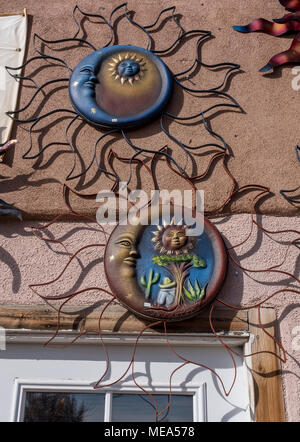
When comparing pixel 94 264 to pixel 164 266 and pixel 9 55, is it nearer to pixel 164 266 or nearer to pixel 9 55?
pixel 164 266

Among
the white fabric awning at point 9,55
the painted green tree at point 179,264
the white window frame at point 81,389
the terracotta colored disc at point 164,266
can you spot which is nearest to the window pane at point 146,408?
the white window frame at point 81,389

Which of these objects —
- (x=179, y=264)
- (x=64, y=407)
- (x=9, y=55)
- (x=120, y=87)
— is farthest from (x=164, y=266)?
(x=9, y=55)

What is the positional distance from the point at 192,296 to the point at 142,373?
0.32m

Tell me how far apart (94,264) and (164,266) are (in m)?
0.26

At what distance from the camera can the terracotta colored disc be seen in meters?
1.81

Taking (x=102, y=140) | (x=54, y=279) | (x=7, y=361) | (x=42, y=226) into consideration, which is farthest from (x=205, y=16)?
(x=7, y=361)

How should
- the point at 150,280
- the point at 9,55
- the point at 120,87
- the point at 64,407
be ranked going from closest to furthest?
1. the point at 64,407
2. the point at 150,280
3. the point at 120,87
4. the point at 9,55

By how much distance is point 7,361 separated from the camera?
5.94ft

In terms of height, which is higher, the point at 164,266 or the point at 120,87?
the point at 120,87

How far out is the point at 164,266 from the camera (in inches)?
74.2

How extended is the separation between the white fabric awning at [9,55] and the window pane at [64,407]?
1077mm
